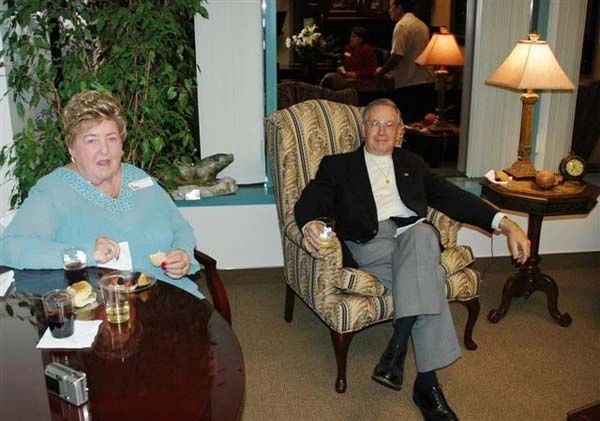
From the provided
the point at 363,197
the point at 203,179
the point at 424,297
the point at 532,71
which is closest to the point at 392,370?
the point at 424,297

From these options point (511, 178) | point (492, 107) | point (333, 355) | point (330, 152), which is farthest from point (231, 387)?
point (492, 107)

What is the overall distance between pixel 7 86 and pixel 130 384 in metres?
2.17

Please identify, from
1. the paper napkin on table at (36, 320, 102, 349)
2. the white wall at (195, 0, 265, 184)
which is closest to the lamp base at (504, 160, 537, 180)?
the white wall at (195, 0, 265, 184)

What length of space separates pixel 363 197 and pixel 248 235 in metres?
1.17

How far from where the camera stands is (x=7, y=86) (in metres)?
3.10

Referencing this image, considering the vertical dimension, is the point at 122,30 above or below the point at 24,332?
above

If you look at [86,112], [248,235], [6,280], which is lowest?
[248,235]

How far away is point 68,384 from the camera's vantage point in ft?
4.51

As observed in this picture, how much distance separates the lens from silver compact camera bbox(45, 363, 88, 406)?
1.37 meters

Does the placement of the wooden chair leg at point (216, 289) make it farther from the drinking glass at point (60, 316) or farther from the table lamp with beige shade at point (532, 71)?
the table lamp with beige shade at point (532, 71)

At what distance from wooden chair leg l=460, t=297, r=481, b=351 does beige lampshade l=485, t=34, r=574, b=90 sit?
3.66ft

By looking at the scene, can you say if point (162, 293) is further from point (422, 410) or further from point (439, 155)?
point (439, 155)

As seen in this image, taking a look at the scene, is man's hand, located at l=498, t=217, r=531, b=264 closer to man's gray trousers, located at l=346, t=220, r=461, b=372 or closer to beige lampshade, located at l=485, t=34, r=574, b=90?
man's gray trousers, located at l=346, t=220, r=461, b=372

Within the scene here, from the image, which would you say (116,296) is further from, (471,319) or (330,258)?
(471,319)
